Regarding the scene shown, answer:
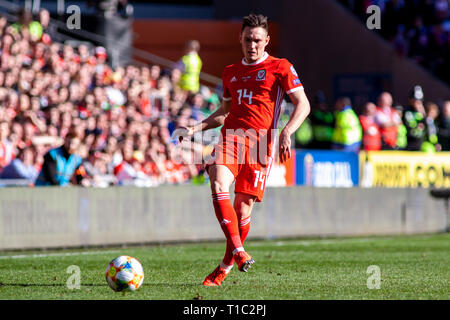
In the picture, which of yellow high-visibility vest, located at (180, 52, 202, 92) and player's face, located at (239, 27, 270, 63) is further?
yellow high-visibility vest, located at (180, 52, 202, 92)

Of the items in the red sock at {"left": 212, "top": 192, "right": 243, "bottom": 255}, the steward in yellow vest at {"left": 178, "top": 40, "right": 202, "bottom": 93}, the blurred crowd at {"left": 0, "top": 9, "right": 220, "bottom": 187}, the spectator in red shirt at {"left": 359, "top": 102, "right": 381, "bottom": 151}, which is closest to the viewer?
the red sock at {"left": 212, "top": 192, "right": 243, "bottom": 255}

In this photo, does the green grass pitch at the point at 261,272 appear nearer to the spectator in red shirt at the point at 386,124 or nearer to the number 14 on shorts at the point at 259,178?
the number 14 on shorts at the point at 259,178

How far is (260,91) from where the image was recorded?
9312mm

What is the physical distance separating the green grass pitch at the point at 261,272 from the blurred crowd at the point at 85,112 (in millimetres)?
2185

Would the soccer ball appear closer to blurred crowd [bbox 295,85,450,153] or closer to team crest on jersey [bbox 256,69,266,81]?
team crest on jersey [bbox 256,69,266,81]

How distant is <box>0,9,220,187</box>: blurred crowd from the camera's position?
54.7 feet

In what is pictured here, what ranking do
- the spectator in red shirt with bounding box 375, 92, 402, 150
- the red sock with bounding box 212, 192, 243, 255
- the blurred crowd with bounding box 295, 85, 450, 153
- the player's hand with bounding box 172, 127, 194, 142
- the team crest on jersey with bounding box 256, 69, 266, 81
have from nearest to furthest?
the red sock with bounding box 212, 192, 243, 255
the team crest on jersey with bounding box 256, 69, 266, 81
the player's hand with bounding box 172, 127, 194, 142
the blurred crowd with bounding box 295, 85, 450, 153
the spectator in red shirt with bounding box 375, 92, 402, 150

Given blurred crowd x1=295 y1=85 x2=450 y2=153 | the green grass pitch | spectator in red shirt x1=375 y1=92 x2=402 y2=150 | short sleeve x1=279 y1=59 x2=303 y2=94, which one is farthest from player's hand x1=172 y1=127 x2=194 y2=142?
spectator in red shirt x1=375 y1=92 x2=402 y2=150

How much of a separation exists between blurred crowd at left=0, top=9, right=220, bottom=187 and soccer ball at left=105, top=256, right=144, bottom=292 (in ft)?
23.8

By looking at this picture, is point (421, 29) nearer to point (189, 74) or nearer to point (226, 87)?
point (189, 74)

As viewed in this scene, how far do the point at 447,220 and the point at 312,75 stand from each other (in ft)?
43.3

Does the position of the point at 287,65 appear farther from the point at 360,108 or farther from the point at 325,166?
the point at 360,108

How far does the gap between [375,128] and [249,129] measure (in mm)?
15763
